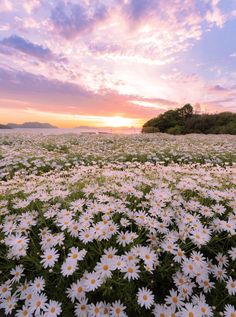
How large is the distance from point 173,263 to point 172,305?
0.39 metres

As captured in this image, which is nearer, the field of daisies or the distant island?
the field of daisies

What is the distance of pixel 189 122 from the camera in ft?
169

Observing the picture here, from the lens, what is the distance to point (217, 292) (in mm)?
2369

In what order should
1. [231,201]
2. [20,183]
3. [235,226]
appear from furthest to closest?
1. [20,183]
2. [231,201]
3. [235,226]

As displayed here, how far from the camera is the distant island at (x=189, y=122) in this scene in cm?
4841

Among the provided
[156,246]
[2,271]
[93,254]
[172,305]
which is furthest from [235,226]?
[2,271]

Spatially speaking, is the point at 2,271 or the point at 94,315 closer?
the point at 94,315

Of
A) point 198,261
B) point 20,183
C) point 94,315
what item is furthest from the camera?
point 20,183

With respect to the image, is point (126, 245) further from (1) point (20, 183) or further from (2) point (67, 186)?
(1) point (20, 183)

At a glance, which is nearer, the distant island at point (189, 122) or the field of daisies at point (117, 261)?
the field of daisies at point (117, 261)

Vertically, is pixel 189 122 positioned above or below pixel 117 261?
below

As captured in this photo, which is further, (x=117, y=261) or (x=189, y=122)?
(x=189, y=122)

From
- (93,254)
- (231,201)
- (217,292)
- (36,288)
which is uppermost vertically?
(231,201)

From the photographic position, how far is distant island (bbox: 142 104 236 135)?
48406 millimetres
